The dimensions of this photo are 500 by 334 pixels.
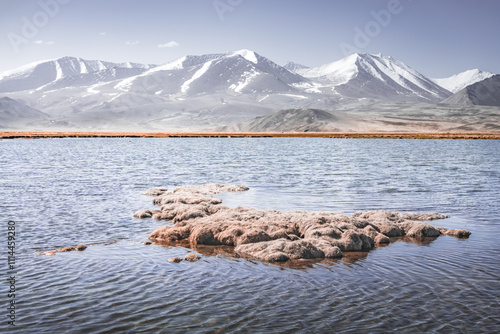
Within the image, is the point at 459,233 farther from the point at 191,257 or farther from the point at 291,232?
the point at 191,257

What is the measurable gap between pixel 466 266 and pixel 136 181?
3126 centimetres

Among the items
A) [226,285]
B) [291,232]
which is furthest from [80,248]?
[291,232]

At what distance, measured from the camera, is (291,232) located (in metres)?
19.0

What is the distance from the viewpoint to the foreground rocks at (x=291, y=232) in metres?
16.6

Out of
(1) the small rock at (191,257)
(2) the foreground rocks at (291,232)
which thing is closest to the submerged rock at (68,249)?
(2) the foreground rocks at (291,232)

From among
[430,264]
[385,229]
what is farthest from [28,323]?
[385,229]

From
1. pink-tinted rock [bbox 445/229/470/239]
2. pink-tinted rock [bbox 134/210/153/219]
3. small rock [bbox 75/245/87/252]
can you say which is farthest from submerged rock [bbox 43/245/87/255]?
pink-tinted rock [bbox 445/229/470/239]

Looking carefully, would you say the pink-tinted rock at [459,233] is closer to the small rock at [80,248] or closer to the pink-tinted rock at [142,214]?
the pink-tinted rock at [142,214]

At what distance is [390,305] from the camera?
11.9 metres

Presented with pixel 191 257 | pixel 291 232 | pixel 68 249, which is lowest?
pixel 68 249

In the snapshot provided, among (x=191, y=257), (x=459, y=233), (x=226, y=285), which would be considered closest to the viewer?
(x=226, y=285)

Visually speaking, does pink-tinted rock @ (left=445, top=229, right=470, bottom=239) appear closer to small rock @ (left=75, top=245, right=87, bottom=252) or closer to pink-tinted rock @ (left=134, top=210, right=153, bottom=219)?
pink-tinted rock @ (left=134, top=210, right=153, bottom=219)

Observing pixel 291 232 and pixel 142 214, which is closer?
pixel 291 232

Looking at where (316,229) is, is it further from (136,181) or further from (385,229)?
(136,181)
